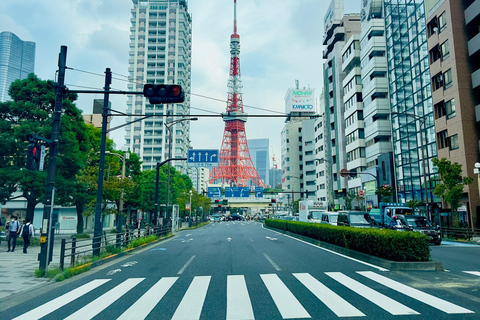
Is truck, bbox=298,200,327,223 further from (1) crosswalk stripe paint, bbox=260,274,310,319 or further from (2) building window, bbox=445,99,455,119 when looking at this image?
(1) crosswalk stripe paint, bbox=260,274,310,319

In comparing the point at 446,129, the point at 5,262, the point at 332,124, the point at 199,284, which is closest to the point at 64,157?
the point at 5,262

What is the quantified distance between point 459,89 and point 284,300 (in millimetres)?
28890

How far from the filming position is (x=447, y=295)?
689 centimetres

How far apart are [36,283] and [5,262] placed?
5.30 m

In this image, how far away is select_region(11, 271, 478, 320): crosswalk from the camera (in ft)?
19.3

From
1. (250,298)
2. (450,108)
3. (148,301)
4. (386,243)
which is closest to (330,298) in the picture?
(250,298)

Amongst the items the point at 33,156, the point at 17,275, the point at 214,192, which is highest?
the point at 214,192

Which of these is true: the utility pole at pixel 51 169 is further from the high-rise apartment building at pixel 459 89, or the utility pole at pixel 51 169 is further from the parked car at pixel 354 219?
the high-rise apartment building at pixel 459 89

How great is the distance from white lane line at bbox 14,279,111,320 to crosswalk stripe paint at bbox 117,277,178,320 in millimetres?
1517

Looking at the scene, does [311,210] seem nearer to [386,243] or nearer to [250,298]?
[386,243]

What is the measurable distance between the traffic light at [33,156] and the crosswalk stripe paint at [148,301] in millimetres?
4871

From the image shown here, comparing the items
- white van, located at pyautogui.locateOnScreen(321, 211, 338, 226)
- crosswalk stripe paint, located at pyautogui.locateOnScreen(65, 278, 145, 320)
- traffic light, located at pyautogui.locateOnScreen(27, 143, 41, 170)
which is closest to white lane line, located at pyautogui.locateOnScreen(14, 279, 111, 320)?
crosswalk stripe paint, located at pyautogui.locateOnScreen(65, 278, 145, 320)

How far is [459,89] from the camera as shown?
28.1 m

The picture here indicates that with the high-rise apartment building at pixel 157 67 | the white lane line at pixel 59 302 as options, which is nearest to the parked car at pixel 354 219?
the white lane line at pixel 59 302
